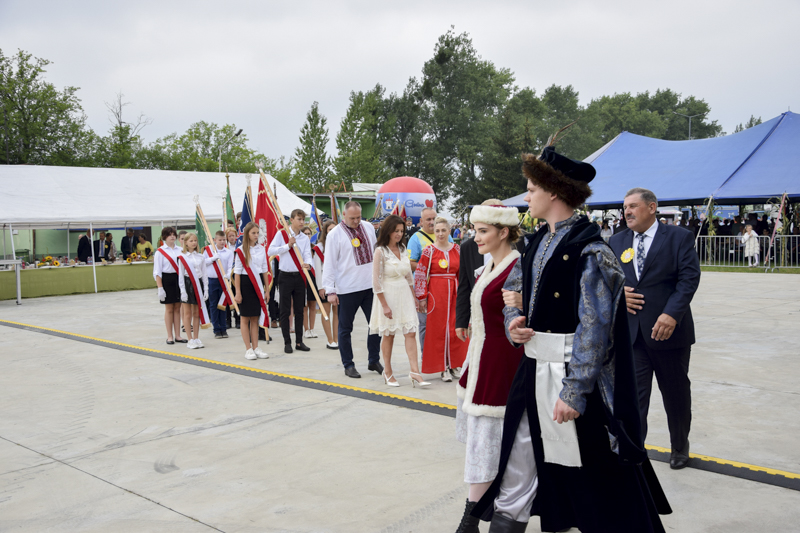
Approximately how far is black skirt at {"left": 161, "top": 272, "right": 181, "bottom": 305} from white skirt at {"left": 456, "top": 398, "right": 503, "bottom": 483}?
780 centimetres

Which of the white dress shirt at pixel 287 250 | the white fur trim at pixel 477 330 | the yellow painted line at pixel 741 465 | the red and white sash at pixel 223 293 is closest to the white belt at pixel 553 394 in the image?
the white fur trim at pixel 477 330

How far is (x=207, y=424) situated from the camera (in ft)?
17.4

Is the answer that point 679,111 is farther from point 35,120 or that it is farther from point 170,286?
point 170,286

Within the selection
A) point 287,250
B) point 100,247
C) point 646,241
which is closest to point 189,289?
point 287,250

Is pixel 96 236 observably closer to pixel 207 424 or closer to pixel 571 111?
pixel 207 424

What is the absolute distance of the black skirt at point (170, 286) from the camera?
9633 millimetres

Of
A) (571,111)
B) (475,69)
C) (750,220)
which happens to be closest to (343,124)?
(475,69)

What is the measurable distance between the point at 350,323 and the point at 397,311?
76 cm

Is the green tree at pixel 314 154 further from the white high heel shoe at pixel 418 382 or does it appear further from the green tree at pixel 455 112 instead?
the white high heel shoe at pixel 418 382

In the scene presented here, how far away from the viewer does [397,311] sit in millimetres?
6590

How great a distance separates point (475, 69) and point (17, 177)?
1985 inches

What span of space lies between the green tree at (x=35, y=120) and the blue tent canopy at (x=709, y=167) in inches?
1470

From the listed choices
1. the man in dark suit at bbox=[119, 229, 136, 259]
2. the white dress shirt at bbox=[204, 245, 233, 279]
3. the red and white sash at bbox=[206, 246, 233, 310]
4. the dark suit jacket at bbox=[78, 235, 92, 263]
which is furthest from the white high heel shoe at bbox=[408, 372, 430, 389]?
the man in dark suit at bbox=[119, 229, 136, 259]

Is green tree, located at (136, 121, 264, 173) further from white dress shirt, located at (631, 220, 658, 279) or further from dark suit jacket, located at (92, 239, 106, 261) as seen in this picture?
white dress shirt, located at (631, 220, 658, 279)
